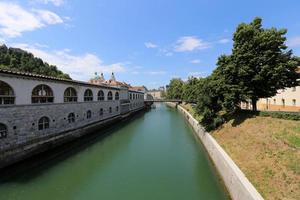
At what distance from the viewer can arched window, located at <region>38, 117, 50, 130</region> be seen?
16.8m

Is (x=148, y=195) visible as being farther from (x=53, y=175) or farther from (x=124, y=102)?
(x=124, y=102)

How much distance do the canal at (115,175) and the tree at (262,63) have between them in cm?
822

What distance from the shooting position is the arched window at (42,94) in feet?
54.0

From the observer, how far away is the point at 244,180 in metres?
8.40

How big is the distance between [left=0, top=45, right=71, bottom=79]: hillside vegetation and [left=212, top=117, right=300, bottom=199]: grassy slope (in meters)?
70.8

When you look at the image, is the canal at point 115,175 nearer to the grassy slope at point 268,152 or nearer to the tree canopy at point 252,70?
the grassy slope at point 268,152

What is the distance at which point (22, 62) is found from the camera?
71312mm

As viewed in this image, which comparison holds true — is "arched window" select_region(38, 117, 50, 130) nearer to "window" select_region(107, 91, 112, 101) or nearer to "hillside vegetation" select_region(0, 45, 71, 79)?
"window" select_region(107, 91, 112, 101)

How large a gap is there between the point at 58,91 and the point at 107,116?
14.3 metres

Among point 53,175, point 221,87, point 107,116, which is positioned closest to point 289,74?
point 221,87

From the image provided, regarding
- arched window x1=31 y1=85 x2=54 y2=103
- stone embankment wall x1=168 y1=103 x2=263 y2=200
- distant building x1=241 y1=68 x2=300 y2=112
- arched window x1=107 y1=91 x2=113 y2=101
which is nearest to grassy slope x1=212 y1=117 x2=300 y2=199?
stone embankment wall x1=168 y1=103 x2=263 y2=200

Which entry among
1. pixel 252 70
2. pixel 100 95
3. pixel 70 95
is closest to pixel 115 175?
pixel 70 95

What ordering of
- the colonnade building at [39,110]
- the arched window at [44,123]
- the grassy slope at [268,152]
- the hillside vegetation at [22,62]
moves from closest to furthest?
the grassy slope at [268,152] → the colonnade building at [39,110] → the arched window at [44,123] → the hillside vegetation at [22,62]

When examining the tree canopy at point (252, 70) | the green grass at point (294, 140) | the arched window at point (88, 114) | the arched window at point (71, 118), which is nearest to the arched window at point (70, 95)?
the arched window at point (71, 118)
